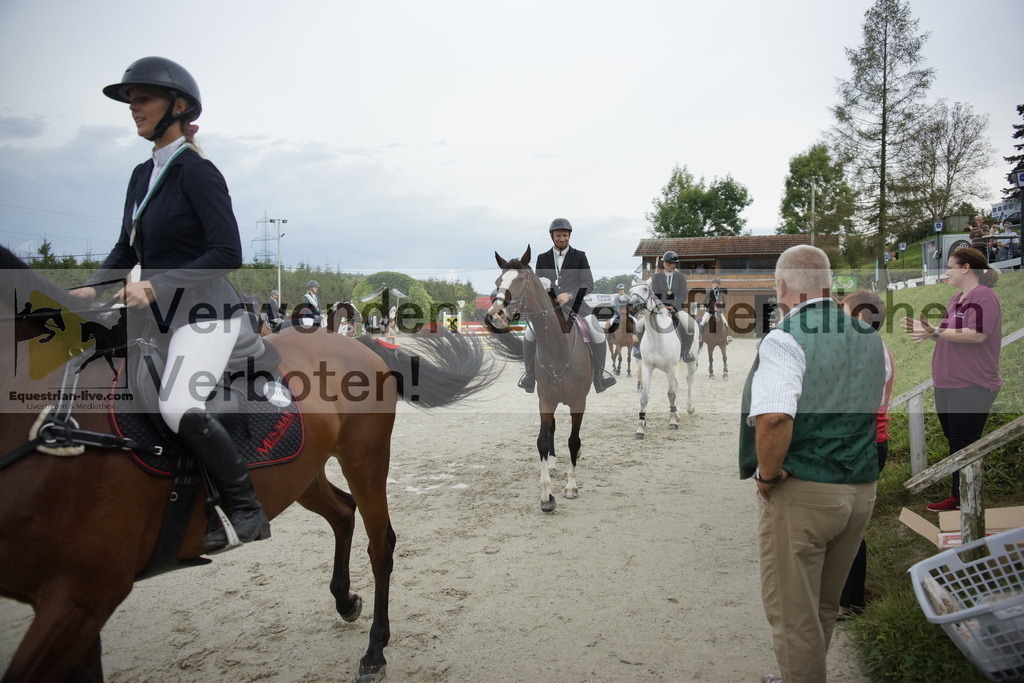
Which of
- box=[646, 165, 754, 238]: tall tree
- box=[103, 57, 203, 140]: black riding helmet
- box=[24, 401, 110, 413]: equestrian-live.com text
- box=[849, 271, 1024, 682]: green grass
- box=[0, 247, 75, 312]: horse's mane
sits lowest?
box=[849, 271, 1024, 682]: green grass

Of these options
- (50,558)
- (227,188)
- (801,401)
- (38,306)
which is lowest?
(50,558)

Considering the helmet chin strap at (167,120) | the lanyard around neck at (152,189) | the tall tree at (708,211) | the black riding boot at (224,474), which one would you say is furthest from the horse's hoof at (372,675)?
the tall tree at (708,211)

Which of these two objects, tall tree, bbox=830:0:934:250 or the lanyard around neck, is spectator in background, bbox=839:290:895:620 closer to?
the lanyard around neck

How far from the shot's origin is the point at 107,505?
7.26ft

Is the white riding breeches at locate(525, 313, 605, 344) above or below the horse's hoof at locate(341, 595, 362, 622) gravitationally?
above

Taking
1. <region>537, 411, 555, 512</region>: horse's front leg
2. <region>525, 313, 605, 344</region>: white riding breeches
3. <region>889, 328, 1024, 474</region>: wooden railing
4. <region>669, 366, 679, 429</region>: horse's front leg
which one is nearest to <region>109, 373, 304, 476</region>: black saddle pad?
<region>537, 411, 555, 512</region>: horse's front leg

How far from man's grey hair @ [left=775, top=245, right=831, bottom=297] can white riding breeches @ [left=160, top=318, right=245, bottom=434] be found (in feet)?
7.66

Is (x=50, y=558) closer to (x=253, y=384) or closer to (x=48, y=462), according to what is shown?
(x=48, y=462)

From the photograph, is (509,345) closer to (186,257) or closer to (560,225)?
(560,225)

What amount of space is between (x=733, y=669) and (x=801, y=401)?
165cm

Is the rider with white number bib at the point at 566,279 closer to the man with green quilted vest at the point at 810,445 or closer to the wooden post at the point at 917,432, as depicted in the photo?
the wooden post at the point at 917,432

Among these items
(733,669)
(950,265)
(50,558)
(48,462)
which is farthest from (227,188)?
(950,265)

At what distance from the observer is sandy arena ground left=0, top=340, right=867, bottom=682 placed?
3148 mm

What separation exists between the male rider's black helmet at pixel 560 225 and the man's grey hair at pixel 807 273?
479 centimetres
